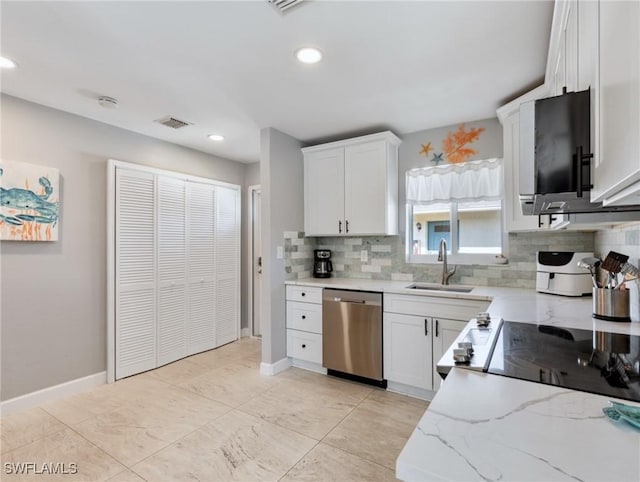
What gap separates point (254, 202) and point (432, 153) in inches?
97.9

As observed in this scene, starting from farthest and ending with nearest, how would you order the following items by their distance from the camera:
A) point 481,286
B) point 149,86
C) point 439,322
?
point 481,286
point 439,322
point 149,86

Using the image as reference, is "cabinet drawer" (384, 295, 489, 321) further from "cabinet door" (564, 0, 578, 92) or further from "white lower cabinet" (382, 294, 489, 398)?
"cabinet door" (564, 0, 578, 92)

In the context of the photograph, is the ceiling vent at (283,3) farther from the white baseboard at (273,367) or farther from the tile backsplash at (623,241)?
the white baseboard at (273,367)

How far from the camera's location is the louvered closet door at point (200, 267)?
3770 mm

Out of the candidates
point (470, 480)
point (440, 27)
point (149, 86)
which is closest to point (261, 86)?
point (149, 86)

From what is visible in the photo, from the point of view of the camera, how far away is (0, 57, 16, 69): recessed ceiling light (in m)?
2.02

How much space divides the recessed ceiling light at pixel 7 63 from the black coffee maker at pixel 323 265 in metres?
2.82

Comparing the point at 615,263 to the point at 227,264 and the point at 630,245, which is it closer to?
the point at 630,245

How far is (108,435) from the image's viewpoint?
2.20 metres

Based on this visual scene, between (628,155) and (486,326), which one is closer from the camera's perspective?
(628,155)

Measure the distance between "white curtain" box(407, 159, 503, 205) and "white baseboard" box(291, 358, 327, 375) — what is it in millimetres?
1899

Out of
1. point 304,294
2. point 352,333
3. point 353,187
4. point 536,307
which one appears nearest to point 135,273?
point 304,294

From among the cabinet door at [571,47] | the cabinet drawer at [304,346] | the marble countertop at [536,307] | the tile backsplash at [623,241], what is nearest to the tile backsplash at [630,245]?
the tile backsplash at [623,241]

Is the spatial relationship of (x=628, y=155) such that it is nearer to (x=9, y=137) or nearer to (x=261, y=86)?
(x=261, y=86)
